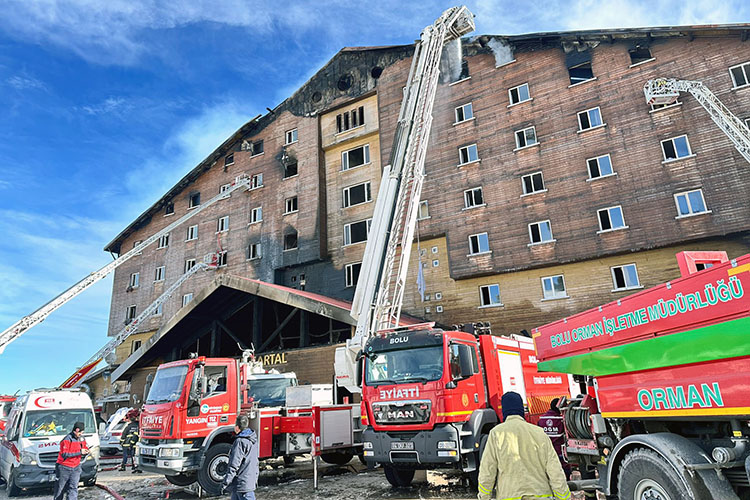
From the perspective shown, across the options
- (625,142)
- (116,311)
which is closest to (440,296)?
(625,142)

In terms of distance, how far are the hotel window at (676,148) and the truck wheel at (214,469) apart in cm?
2015

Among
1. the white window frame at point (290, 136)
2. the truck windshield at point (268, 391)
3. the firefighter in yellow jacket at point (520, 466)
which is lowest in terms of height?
the firefighter in yellow jacket at point (520, 466)

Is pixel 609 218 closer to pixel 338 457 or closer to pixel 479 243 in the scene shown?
pixel 479 243

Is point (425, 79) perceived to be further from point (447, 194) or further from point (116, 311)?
point (116, 311)

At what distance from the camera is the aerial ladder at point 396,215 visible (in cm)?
1306

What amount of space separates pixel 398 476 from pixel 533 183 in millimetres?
16612

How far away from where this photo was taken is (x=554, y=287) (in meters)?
21.0

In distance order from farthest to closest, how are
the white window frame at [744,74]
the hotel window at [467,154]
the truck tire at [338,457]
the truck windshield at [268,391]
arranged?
the hotel window at [467,154] < the white window frame at [744,74] < the truck windshield at [268,391] < the truck tire at [338,457]

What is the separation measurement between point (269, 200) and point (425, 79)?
1636 centimetres

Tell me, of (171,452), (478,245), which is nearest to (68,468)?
(171,452)

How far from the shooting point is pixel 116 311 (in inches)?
1476

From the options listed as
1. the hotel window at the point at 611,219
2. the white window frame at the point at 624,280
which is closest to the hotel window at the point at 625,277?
the white window frame at the point at 624,280

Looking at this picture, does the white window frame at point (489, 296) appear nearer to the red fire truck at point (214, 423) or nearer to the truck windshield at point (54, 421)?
the red fire truck at point (214, 423)

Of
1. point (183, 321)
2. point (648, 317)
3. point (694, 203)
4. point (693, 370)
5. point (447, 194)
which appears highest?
point (447, 194)
